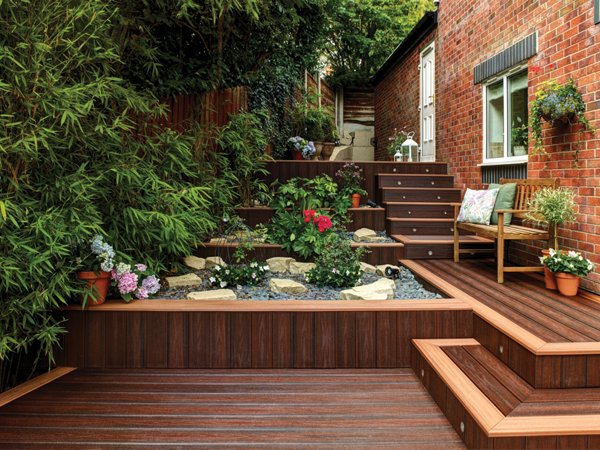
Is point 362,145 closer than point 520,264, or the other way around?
point 520,264

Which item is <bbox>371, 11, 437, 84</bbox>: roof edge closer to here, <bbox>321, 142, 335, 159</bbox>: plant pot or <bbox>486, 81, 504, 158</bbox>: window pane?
<bbox>321, 142, 335, 159</bbox>: plant pot

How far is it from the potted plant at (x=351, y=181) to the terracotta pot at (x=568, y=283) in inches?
112

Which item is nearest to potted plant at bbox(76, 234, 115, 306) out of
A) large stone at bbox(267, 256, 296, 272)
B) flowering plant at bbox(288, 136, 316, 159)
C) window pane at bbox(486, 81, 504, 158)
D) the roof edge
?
large stone at bbox(267, 256, 296, 272)

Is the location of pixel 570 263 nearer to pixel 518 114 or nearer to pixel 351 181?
pixel 518 114

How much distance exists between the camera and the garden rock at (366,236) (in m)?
5.25

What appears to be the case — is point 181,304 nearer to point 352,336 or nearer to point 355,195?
point 352,336

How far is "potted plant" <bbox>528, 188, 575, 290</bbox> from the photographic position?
→ 3.76 meters

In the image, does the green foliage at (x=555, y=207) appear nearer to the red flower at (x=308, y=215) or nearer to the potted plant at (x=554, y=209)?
the potted plant at (x=554, y=209)

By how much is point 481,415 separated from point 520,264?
3.15m

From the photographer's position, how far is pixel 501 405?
Answer: 86.3 inches

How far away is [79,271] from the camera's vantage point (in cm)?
321

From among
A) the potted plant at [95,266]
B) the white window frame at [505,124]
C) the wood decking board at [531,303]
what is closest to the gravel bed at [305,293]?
the wood decking board at [531,303]

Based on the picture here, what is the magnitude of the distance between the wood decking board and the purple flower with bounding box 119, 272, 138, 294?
8.20 ft

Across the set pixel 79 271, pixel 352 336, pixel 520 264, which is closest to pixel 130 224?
pixel 79 271
